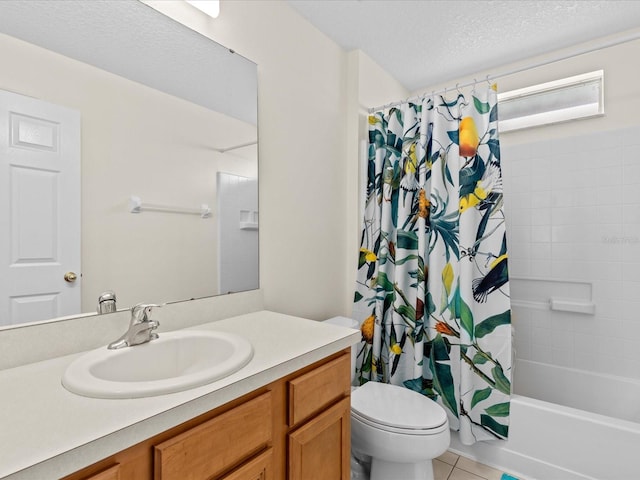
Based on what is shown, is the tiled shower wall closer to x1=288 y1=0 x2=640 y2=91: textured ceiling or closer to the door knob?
x1=288 y1=0 x2=640 y2=91: textured ceiling

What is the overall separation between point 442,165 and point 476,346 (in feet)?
3.18

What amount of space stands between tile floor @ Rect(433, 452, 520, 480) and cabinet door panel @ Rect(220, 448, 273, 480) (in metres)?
1.14

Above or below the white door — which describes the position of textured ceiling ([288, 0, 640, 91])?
above

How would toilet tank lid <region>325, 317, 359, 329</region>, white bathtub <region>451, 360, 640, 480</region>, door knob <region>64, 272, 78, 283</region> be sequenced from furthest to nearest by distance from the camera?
1. toilet tank lid <region>325, 317, 359, 329</region>
2. white bathtub <region>451, 360, 640, 480</region>
3. door knob <region>64, 272, 78, 283</region>

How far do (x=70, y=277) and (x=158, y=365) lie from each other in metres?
0.38

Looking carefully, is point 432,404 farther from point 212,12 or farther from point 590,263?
point 212,12

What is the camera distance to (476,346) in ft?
5.67

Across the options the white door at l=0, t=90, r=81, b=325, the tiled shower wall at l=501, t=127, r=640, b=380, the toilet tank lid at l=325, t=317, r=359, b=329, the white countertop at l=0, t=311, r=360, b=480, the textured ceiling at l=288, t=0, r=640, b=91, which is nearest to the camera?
the white countertop at l=0, t=311, r=360, b=480

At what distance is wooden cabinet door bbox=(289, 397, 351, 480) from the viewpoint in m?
1.00

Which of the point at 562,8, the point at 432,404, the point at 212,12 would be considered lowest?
the point at 432,404

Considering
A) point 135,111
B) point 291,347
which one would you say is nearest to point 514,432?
point 291,347

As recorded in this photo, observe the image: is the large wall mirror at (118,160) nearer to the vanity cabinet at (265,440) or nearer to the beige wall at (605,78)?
the vanity cabinet at (265,440)

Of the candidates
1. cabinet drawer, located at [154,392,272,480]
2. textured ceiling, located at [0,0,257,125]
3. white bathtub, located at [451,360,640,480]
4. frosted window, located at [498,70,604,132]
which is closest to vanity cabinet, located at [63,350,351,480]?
cabinet drawer, located at [154,392,272,480]

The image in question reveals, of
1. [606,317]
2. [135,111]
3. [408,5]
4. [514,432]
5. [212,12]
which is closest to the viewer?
[135,111]
